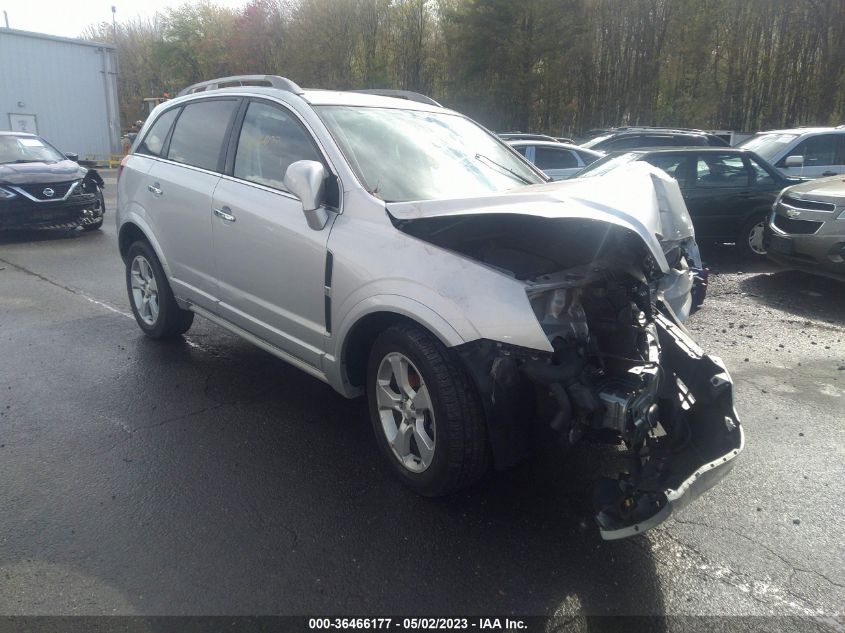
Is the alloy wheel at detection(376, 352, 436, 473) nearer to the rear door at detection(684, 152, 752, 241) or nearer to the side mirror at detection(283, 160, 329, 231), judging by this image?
the side mirror at detection(283, 160, 329, 231)

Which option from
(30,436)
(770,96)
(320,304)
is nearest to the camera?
(320,304)

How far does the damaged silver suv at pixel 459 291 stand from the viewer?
9.21 ft

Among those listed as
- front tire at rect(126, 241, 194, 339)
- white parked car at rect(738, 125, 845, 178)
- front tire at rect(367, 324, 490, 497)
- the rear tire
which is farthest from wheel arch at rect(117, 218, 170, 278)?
white parked car at rect(738, 125, 845, 178)

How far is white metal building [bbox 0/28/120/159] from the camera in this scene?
23906 millimetres

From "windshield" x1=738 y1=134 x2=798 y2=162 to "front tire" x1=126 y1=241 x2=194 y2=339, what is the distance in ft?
31.4

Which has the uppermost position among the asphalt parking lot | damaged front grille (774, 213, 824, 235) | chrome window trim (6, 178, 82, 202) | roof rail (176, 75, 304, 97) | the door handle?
roof rail (176, 75, 304, 97)

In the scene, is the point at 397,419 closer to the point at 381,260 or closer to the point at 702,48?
the point at 381,260

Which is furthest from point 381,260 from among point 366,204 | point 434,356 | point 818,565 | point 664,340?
point 818,565

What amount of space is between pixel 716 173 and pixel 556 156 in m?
2.79

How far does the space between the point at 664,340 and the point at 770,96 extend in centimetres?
2426

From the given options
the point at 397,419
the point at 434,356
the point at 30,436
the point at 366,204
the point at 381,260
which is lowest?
the point at 30,436

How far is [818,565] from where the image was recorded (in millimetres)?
2838

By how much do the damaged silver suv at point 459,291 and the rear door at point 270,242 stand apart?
0.04ft

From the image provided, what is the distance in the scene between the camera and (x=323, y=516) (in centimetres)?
316
